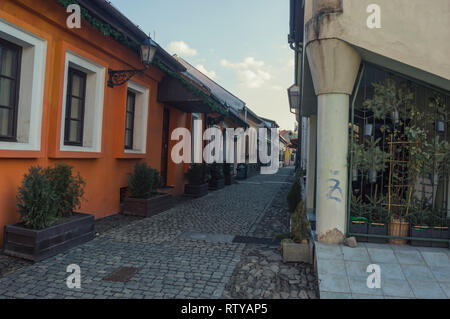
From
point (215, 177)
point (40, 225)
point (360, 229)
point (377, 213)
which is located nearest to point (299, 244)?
point (360, 229)

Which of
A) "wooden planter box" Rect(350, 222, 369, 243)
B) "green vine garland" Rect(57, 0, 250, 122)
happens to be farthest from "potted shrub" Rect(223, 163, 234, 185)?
"wooden planter box" Rect(350, 222, 369, 243)

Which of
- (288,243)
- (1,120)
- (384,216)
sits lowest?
(288,243)

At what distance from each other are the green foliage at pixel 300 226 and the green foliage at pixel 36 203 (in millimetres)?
3316

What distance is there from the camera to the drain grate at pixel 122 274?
3455 millimetres

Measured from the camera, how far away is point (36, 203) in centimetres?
396

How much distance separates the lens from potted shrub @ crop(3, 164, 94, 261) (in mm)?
3836

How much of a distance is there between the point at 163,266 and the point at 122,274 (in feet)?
1.72

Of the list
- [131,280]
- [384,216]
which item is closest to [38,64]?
[131,280]

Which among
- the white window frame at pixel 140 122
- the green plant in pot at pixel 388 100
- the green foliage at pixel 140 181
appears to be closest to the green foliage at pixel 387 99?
the green plant in pot at pixel 388 100

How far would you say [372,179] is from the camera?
165 inches

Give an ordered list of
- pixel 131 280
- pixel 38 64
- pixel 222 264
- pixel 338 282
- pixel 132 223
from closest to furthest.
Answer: pixel 338 282 < pixel 131 280 < pixel 222 264 < pixel 38 64 < pixel 132 223

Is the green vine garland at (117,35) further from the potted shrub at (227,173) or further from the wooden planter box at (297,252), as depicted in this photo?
the potted shrub at (227,173)
